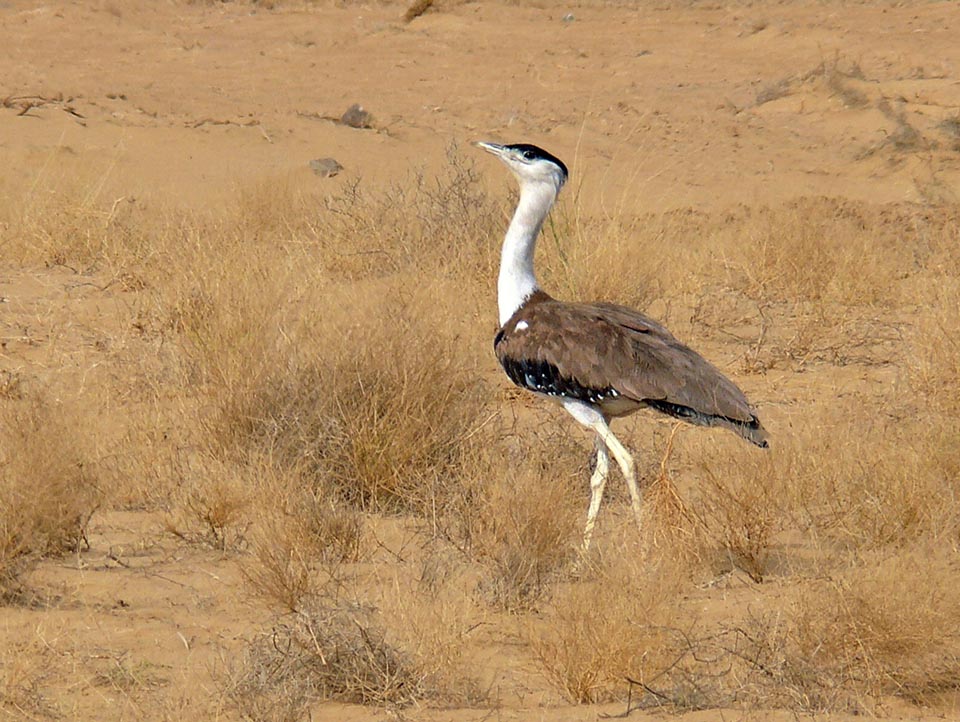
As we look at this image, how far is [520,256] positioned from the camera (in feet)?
18.8

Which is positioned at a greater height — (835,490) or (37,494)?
(37,494)

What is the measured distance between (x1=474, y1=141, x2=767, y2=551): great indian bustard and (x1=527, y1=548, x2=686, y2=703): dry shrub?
0.58m

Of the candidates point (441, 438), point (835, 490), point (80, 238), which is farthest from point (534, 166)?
point (80, 238)

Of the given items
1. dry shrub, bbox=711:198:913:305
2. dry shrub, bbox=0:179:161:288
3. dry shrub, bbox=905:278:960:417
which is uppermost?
dry shrub, bbox=905:278:960:417

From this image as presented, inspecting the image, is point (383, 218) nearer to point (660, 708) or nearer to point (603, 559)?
point (603, 559)

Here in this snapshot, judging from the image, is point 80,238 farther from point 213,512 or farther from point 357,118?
point 357,118

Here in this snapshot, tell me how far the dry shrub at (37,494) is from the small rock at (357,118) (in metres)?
8.85

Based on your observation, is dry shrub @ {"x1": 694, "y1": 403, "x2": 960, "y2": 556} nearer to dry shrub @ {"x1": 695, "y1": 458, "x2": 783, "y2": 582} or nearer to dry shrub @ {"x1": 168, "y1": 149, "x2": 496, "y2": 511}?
dry shrub @ {"x1": 695, "y1": 458, "x2": 783, "y2": 582}

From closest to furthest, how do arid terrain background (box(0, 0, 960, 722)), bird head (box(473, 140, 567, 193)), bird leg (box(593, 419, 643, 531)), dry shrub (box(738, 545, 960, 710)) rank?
dry shrub (box(738, 545, 960, 710)) → arid terrain background (box(0, 0, 960, 722)) → bird leg (box(593, 419, 643, 531)) → bird head (box(473, 140, 567, 193))

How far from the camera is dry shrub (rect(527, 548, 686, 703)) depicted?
4.16 m

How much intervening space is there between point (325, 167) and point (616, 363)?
717 centimetres

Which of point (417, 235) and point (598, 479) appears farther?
point (417, 235)

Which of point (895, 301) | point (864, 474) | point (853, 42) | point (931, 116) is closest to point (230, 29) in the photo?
point (853, 42)

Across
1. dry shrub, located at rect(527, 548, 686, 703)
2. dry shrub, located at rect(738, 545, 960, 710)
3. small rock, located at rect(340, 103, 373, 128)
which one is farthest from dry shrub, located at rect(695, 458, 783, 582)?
small rock, located at rect(340, 103, 373, 128)
